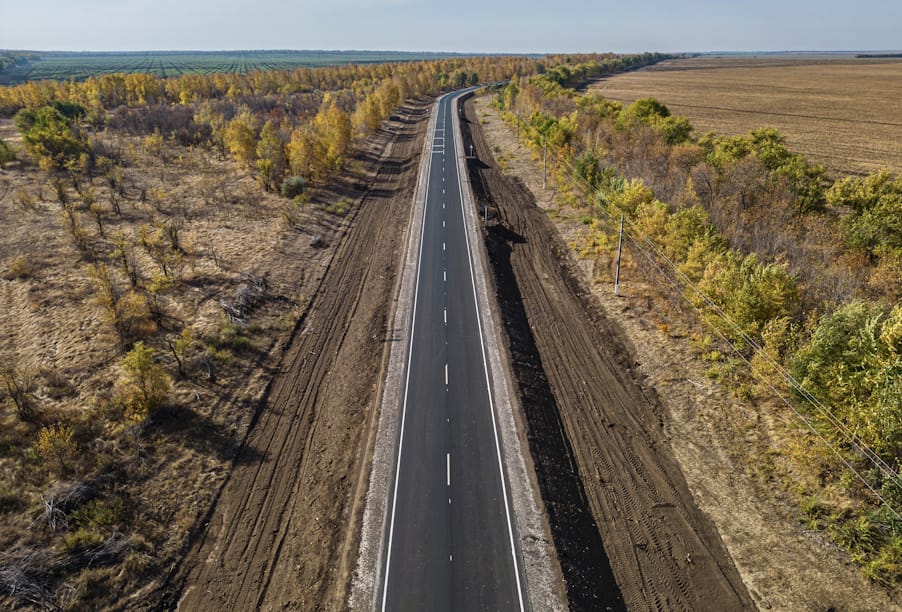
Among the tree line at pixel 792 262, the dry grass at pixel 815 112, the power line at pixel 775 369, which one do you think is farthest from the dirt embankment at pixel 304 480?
the dry grass at pixel 815 112

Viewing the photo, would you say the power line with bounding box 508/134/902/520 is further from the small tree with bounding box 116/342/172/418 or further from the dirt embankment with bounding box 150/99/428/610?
the small tree with bounding box 116/342/172/418

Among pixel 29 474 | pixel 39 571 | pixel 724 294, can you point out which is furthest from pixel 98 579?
pixel 724 294

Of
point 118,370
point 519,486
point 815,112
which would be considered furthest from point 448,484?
point 815,112

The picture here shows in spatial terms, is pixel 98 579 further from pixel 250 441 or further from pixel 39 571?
pixel 250 441

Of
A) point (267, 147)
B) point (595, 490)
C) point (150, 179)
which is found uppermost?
point (267, 147)

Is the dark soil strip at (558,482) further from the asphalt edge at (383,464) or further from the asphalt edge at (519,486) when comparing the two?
the asphalt edge at (383,464)

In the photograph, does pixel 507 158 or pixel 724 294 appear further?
pixel 507 158
